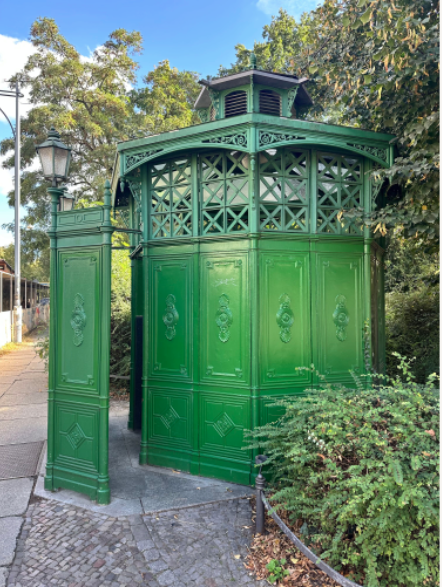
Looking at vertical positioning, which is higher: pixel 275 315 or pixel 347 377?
pixel 275 315

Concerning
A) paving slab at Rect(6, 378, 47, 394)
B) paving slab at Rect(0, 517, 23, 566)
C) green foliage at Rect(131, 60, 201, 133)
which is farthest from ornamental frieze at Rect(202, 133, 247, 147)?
green foliage at Rect(131, 60, 201, 133)

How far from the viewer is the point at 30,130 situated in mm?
18656

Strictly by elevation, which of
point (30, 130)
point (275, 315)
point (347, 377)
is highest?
point (30, 130)

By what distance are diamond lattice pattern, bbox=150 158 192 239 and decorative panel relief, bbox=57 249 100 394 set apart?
1.22 m

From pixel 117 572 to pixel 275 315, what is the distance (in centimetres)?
301

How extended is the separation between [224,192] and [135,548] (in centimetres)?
388

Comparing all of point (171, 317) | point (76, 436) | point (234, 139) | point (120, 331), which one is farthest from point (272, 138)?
point (120, 331)

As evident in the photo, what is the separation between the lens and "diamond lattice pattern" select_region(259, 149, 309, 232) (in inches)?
197

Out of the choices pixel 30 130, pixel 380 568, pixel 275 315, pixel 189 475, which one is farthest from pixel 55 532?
pixel 30 130

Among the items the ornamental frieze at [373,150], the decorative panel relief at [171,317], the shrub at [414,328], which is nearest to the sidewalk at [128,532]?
the decorative panel relief at [171,317]

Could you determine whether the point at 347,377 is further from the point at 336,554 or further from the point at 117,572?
the point at 117,572

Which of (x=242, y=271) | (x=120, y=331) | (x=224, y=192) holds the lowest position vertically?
(x=120, y=331)

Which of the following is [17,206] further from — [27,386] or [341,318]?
[341,318]

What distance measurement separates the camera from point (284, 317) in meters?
5.03
